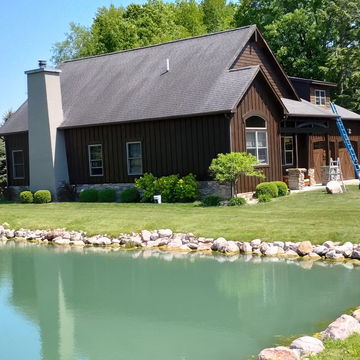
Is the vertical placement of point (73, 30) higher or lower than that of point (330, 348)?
higher

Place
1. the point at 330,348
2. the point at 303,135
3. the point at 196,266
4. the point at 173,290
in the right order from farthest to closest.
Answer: the point at 303,135 → the point at 196,266 → the point at 173,290 → the point at 330,348

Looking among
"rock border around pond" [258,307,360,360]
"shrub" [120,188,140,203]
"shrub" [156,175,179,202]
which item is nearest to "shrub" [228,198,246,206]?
"shrub" [156,175,179,202]

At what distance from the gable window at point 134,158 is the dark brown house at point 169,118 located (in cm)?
4

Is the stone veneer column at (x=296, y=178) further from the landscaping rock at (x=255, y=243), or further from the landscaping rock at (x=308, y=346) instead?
the landscaping rock at (x=308, y=346)

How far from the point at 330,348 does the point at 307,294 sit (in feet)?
12.8

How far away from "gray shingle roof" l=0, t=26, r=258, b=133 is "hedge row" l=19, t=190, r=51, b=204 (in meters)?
3.07

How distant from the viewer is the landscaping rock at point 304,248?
13.2 meters

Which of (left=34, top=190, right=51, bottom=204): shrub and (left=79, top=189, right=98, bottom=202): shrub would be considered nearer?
(left=79, top=189, right=98, bottom=202): shrub

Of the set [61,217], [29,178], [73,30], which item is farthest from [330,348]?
[73,30]

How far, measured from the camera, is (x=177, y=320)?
9.41m

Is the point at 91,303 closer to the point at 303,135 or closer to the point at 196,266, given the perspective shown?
the point at 196,266

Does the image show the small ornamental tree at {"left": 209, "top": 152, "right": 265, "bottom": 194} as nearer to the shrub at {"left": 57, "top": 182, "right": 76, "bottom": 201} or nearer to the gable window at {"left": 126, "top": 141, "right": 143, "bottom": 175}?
the gable window at {"left": 126, "top": 141, "right": 143, "bottom": 175}

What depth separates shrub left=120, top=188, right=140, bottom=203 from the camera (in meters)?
23.4

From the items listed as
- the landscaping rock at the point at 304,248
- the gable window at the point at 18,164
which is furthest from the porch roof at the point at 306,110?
the gable window at the point at 18,164
